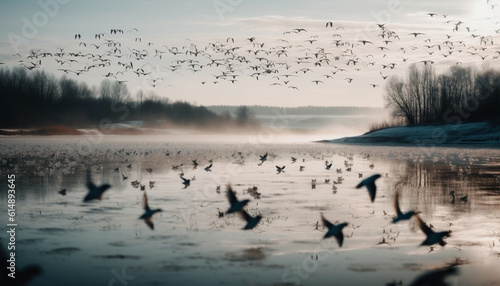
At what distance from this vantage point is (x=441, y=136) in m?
79.5

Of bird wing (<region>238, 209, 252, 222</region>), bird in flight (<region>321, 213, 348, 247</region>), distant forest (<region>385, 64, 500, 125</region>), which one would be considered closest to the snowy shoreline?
distant forest (<region>385, 64, 500, 125</region>)

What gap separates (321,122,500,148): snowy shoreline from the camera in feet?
225

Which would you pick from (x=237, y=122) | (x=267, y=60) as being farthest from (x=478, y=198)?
(x=237, y=122)

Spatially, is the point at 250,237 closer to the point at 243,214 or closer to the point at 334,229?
the point at 243,214

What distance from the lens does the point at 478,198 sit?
57.6 feet

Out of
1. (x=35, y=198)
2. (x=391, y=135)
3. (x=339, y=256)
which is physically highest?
(x=391, y=135)

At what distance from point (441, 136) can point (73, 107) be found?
87.6m

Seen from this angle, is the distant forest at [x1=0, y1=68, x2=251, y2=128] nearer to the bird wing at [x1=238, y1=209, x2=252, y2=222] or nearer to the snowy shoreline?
the snowy shoreline

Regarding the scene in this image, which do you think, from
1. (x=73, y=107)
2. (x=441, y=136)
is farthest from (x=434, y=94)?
(x=73, y=107)

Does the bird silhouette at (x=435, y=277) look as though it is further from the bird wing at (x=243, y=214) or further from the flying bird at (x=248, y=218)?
the bird wing at (x=243, y=214)

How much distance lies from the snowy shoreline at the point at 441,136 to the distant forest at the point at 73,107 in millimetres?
64953

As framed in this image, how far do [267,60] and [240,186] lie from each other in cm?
2430

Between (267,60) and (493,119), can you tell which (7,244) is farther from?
(493,119)

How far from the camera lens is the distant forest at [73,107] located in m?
119
